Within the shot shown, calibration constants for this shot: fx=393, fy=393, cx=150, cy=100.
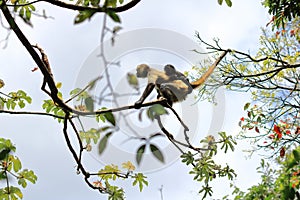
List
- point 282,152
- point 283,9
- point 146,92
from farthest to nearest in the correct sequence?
1. point 282,152
2. point 283,9
3. point 146,92

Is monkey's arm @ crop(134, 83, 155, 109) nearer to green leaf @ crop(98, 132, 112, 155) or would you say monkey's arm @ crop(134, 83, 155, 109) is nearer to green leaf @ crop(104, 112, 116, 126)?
green leaf @ crop(104, 112, 116, 126)

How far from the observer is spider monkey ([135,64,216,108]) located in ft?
2.07

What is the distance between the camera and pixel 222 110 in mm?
850

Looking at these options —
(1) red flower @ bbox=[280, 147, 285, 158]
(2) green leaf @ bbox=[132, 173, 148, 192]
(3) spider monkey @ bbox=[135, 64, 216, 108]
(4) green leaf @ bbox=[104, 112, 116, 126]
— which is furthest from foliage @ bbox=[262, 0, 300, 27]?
(4) green leaf @ bbox=[104, 112, 116, 126]

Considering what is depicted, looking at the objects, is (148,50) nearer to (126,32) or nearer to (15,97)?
(126,32)

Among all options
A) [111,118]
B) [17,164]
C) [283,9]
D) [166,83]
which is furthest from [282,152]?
[111,118]

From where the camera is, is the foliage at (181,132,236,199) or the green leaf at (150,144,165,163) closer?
the green leaf at (150,144,165,163)

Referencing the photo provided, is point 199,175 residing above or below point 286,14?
below

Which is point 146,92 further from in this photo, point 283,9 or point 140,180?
point 283,9

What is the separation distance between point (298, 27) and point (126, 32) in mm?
2514

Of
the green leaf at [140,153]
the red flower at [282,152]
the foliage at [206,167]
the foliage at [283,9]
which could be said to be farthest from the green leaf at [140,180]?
the red flower at [282,152]

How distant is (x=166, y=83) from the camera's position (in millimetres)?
660

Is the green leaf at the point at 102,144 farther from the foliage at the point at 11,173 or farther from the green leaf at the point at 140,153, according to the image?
the foliage at the point at 11,173

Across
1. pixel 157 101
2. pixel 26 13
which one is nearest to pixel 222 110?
pixel 157 101
